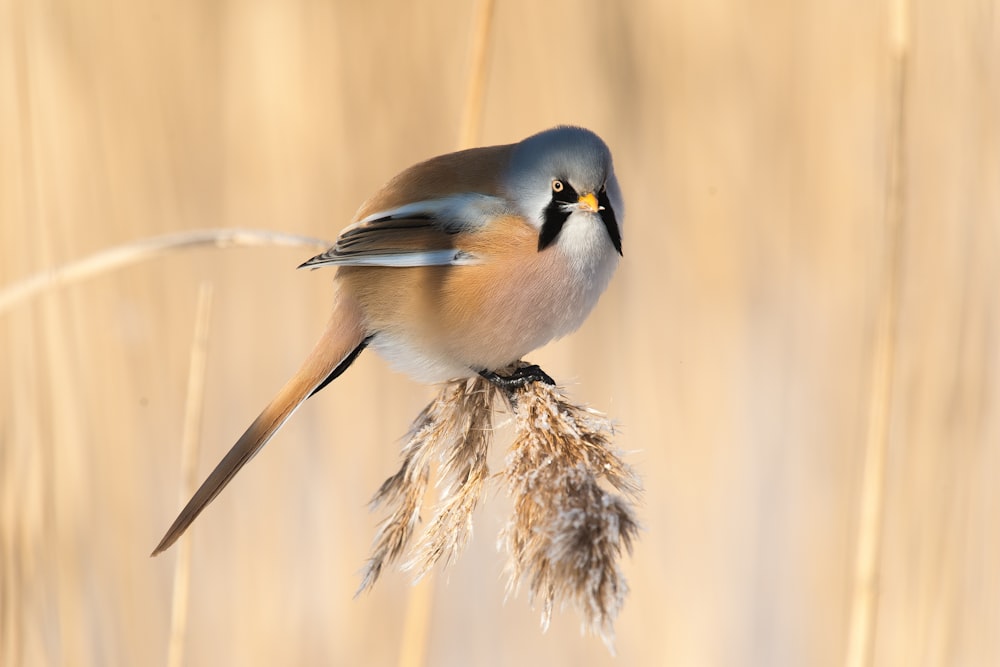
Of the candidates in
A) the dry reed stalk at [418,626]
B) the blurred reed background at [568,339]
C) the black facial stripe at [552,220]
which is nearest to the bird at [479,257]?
the black facial stripe at [552,220]

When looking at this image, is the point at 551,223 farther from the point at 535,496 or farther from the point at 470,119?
the point at 535,496

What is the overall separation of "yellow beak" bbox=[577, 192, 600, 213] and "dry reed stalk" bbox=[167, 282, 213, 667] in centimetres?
69

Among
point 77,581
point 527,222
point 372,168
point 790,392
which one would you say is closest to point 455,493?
point 527,222

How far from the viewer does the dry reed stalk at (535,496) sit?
4.16 ft

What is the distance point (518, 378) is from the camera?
1.77m

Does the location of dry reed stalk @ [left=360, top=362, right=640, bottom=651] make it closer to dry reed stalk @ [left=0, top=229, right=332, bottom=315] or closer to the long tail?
the long tail

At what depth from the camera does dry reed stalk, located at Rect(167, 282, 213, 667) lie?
65.9 inches

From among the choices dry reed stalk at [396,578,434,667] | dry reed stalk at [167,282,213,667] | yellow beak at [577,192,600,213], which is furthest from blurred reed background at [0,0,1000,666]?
yellow beak at [577,192,600,213]

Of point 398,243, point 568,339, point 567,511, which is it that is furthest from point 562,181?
point 568,339

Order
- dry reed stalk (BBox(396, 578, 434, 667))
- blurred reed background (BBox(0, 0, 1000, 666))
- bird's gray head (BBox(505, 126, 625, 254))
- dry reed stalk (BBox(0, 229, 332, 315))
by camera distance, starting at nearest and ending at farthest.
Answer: dry reed stalk (BBox(0, 229, 332, 315))
dry reed stalk (BBox(396, 578, 434, 667))
bird's gray head (BBox(505, 126, 625, 254))
blurred reed background (BBox(0, 0, 1000, 666))

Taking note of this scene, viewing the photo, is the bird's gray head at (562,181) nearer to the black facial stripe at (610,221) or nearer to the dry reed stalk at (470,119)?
the black facial stripe at (610,221)

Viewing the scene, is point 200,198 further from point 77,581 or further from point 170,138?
point 77,581

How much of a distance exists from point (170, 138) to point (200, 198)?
0.19 m

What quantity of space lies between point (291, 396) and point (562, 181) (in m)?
0.63
